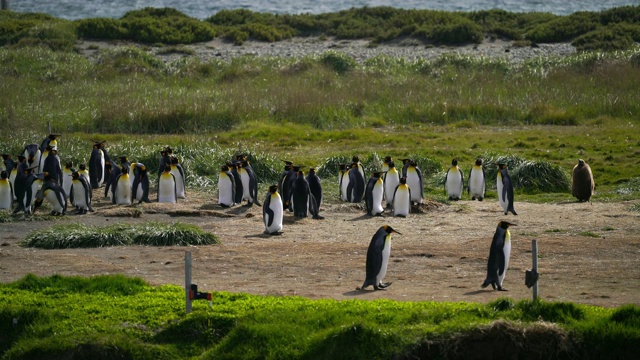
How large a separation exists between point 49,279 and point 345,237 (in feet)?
16.8

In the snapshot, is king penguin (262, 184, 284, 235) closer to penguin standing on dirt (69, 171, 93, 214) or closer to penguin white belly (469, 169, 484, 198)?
penguin standing on dirt (69, 171, 93, 214)

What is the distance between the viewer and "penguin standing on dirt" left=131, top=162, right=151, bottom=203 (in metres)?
20.2

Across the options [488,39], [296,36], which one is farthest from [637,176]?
[296,36]

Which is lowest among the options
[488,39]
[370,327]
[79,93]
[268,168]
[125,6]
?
[370,327]

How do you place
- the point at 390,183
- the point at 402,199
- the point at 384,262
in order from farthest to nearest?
1. the point at 390,183
2. the point at 402,199
3. the point at 384,262

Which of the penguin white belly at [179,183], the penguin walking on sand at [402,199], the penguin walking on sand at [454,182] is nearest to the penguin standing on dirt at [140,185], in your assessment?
the penguin white belly at [179,183]

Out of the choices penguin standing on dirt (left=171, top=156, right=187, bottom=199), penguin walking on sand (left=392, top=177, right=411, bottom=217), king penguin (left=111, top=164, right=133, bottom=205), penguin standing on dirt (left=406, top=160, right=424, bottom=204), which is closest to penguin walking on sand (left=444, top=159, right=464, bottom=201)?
penguin standing on dirt (left=406, top=160, right=424, bottom=204)

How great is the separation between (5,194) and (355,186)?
6297 mm

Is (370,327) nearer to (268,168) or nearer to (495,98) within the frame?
(268,168)

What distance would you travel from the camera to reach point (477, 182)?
20.5 m

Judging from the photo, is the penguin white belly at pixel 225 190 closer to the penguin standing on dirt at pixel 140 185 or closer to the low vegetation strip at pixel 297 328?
the penguin standing on dirt at pixel 140 185

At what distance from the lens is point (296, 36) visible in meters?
51.9

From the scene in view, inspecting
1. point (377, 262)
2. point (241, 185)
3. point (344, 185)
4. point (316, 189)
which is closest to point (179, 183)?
point (241, 185)

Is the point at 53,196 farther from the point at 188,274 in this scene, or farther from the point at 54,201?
the point at 188,274
